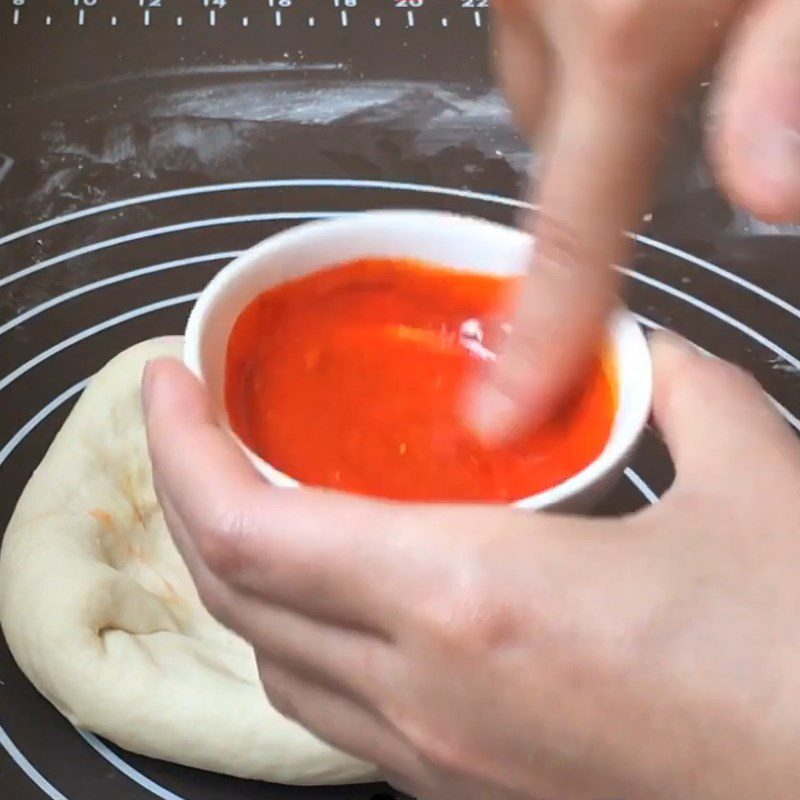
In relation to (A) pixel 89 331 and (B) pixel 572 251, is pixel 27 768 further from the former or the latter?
(B) pixel 572 251

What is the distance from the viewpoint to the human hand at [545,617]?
1.51 feet

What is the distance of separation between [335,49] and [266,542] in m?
0.89

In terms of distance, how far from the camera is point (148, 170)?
1143 millimetres

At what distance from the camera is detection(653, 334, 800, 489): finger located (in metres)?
0.54

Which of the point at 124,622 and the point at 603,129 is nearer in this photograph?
the point at 603,129

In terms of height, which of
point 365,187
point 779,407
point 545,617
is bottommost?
point 779,407

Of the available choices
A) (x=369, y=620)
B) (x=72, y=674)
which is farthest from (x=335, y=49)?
(x=369, y=620)

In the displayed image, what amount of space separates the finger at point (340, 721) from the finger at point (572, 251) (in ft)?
0.60

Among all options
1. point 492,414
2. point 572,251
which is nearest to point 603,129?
point 572,251

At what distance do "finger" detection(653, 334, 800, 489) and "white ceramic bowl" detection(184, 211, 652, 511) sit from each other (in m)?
0.02

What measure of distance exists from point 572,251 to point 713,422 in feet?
0.39

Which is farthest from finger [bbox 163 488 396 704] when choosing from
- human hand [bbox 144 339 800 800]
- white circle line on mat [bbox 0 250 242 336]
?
white circle line on mat [bbox 0 250 242 336]

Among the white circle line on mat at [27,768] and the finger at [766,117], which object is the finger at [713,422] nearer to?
the finger at [766,117]

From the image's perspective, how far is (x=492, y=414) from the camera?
0.65m
